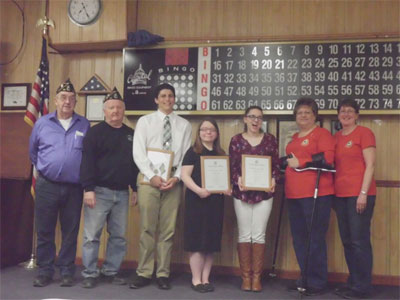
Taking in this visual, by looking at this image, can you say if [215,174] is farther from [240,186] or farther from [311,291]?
[311,291]

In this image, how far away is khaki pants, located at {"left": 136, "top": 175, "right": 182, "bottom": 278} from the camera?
306 cm

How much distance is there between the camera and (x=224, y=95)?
3730 mm

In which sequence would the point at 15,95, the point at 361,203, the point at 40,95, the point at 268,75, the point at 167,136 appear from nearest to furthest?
the point at 361,203 → the point at 167,136 → the point at 268,75 → the point at 40,95 → the point at 15,95

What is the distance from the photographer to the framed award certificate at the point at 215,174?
2990mm

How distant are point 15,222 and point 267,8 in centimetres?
312

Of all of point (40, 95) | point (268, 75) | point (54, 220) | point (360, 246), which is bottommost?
point (360, 246)

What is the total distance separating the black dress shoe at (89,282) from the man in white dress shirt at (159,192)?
285mm

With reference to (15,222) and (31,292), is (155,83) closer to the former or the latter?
(15,222)

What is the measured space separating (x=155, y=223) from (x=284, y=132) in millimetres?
1455

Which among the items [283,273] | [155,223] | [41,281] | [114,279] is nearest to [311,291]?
[283,273]

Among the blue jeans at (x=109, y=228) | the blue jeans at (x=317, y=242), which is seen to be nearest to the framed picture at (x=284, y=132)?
the blue jeans at (x=317, y=242)

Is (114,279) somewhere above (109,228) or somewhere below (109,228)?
below

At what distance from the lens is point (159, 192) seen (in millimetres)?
3076

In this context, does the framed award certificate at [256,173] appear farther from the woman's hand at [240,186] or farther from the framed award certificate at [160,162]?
the framed award certificate at [160,162]
